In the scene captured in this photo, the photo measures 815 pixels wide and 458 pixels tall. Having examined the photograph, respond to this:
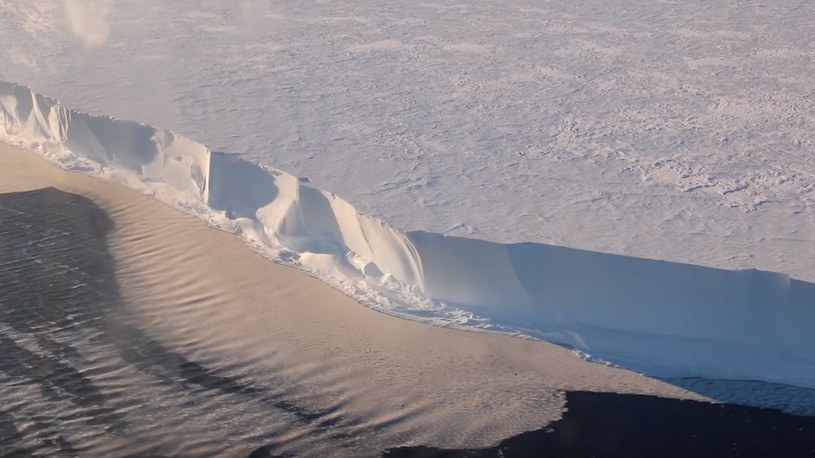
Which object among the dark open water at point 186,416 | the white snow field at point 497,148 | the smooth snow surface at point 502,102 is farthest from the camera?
the smooth snow surface at point 502,102

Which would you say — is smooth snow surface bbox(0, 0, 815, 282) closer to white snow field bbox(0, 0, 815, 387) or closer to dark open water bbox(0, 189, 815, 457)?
white snow field bbox(0, 0, 815, 387)

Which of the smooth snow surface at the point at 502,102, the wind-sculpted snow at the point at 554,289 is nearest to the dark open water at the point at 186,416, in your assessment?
the wind-sculpted snow at the point at 554,289

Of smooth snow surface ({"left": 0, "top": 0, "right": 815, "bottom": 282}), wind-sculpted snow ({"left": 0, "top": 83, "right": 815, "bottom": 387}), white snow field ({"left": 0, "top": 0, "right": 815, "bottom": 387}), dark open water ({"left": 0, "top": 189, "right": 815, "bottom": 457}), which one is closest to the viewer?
dark open water ({"left": 0, "top": 189, "right": 815, "bottom": 457})

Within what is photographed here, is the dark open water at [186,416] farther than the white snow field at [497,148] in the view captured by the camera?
No

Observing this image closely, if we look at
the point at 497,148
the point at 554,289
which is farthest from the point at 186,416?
the point at 497,148

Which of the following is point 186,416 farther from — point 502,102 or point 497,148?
point 502,102

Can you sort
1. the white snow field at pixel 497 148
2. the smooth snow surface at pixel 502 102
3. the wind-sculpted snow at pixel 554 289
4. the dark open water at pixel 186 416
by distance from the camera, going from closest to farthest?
the dark open water at pixel 186 416 < the wind-sculpted snow at pixel 554 289 < the white snow field at pixel 497 148 < the smooth snow surface at pixel 502 102

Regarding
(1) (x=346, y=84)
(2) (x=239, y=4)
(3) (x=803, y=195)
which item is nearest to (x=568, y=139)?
(3) (x=803, y=195)

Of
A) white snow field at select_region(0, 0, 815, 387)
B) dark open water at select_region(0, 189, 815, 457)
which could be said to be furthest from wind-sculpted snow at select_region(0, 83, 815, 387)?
dark open water at select_region(0, 189, 815, 457)

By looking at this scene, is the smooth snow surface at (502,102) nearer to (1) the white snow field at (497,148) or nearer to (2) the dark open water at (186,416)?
(1) the white snow field at (497,148)
